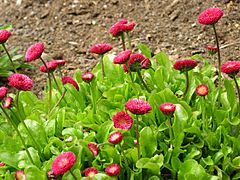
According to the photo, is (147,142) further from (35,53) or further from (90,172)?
(35,53)

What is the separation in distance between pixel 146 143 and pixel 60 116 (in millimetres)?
592

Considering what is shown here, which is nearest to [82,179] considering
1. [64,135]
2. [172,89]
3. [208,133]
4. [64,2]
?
[64,135]

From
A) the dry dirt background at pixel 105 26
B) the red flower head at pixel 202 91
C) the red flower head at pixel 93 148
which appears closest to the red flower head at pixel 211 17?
the red flower head at pixel 202 91

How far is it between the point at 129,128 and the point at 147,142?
0.76 feet

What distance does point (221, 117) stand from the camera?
2967 mm

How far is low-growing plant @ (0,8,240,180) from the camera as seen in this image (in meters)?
2.70

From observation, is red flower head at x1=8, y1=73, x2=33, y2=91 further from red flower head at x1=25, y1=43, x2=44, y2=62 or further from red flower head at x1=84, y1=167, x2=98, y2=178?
red flower head at x1=84, y1=167, x2=98, y2=178

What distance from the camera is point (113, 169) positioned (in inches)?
103

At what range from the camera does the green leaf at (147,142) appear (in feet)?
9.24

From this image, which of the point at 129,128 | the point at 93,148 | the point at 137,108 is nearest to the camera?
the point at 137,108

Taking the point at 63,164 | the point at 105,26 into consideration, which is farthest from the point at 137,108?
the point at 105,26

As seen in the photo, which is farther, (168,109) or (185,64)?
(185,64)

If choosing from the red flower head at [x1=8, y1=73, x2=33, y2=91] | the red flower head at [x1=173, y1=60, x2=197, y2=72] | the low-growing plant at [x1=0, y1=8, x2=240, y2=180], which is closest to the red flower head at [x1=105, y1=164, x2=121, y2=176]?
the low-growing plant at [x1=0, y1=8, x2=240, y2=180]

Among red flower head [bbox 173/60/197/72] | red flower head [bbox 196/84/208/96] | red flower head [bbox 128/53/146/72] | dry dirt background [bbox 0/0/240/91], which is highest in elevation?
red flower head [bbox 128/53/146/72]
